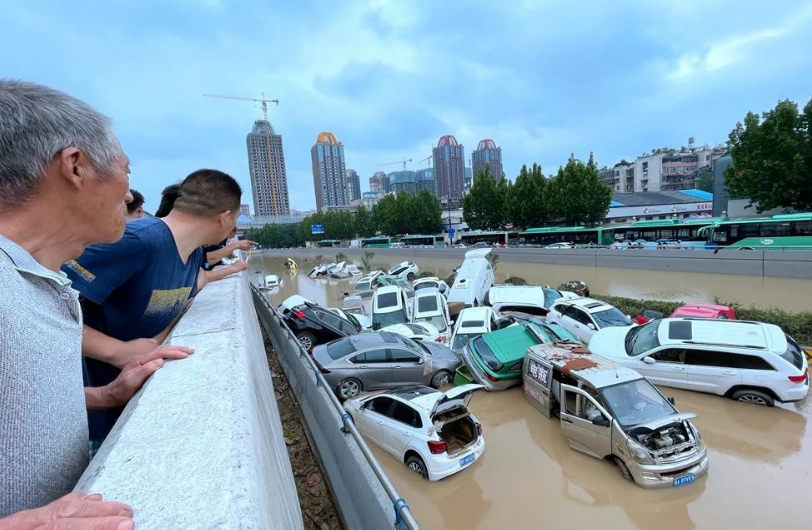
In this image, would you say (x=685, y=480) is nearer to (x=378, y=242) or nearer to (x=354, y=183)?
(x=378, y=242)

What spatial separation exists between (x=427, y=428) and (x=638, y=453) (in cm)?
297

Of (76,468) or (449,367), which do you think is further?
(449,367)

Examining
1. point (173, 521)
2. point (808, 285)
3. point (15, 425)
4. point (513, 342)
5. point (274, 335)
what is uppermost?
point (15, 425)

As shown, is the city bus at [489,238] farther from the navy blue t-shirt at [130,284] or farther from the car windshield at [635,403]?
the navy blue t-shirt at [130,284]

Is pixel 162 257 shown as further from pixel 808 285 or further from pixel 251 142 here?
pixel 251 142

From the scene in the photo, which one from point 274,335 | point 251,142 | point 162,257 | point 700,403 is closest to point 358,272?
point 274,335

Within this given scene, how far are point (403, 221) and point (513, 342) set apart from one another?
57226 millimetres

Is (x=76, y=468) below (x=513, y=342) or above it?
above

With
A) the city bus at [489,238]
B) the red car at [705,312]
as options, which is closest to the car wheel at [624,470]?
the red car at [705,312]

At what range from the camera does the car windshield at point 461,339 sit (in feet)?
34.3

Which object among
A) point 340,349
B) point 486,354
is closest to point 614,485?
point 486,354

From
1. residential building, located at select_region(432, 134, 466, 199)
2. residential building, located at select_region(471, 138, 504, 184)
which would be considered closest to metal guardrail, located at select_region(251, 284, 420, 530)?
residential building, located at select_region(432, 134, 466, 199)

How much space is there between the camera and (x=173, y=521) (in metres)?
0.85

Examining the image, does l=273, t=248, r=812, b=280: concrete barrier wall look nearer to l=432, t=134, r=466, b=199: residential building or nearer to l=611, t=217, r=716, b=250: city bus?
l=611, t=217, r=716, b=250: city bus
